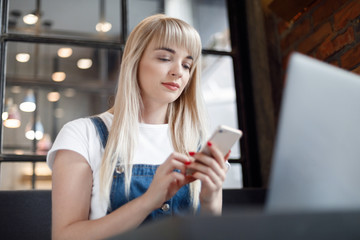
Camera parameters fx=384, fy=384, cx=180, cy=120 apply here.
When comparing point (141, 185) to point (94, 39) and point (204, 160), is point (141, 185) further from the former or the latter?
point (94, 39)

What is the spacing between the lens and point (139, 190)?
1.28 m

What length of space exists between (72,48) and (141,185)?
112 centimetres

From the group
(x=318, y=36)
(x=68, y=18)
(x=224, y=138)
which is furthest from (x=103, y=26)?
(x=224, y=138)

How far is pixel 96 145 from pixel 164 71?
343 millimetres

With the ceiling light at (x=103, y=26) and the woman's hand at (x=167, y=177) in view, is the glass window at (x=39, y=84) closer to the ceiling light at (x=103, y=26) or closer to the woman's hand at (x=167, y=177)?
the ceiling light at (x=103, y=26)

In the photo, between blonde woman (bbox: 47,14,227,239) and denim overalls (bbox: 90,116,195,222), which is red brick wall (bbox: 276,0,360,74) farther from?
denim overalls (bbox: 90,116,195,222)

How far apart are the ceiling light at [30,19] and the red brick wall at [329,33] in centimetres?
132

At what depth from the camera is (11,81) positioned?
196 cm

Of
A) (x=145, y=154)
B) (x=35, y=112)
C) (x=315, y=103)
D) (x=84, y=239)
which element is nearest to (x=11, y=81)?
(x=35, y=112)

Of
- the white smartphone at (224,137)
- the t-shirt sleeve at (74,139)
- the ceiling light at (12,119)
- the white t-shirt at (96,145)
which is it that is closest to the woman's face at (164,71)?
the white t-shirt at (96,145)

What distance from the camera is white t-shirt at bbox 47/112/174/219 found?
122cm

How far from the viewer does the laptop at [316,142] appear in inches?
21.5

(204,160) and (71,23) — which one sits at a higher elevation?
(71,23)

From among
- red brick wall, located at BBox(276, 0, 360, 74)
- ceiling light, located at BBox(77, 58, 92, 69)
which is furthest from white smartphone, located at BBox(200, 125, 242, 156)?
ceiling light, located at BBox(77, 58, 92, 69)
